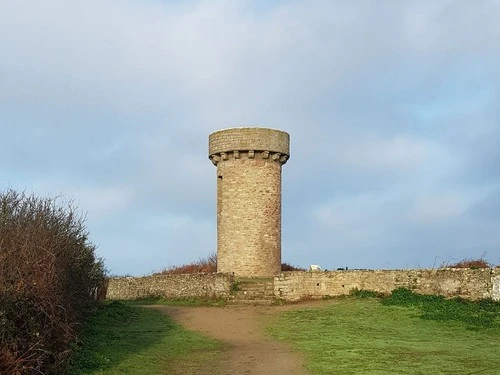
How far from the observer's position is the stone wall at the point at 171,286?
22.8 m

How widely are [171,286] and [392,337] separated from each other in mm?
11334

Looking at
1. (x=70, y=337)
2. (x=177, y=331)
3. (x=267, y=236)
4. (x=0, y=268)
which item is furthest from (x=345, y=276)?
(x=0, y=268)

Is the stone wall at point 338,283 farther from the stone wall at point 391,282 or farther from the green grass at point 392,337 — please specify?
the green grass at point 392,337

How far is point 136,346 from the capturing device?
13.7 metres

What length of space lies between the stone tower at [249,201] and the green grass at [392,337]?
4597 millimetres

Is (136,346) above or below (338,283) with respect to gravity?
below

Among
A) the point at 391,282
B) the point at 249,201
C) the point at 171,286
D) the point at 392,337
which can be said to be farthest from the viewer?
the point at 249,201

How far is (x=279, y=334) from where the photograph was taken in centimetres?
1592

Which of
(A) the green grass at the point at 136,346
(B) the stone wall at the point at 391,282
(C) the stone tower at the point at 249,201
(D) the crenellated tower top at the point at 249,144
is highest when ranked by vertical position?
(D) the crenellated tower top at the point at 249,144

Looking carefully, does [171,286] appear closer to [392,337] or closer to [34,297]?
[392,337]

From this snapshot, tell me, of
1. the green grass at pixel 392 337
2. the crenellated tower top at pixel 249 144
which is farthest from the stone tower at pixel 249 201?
the green grass at pixel 392 337

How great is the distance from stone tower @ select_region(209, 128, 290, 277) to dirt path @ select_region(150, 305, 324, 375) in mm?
3720

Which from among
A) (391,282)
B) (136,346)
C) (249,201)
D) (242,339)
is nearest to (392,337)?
(242,339)

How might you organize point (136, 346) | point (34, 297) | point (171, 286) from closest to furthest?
point (34, 297) < point (136, 346) < point (171, 286)
